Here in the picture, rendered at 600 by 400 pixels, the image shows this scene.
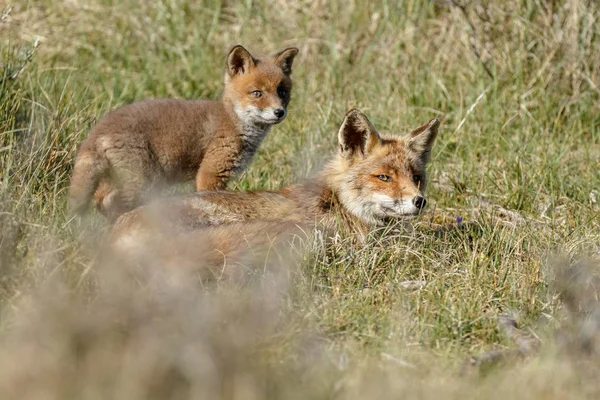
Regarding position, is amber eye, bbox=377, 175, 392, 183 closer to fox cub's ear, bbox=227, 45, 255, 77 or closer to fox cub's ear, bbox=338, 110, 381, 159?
fox cub's ear, bbox=338, 110, 381, 159

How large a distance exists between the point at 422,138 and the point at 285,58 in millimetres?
2057

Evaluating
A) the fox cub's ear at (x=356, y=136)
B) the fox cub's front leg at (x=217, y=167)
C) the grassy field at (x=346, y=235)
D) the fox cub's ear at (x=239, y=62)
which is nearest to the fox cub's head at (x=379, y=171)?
the fox cub's ear at (x=356, y=136)

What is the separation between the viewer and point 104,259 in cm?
454

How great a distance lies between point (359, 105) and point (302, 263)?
3678 mm

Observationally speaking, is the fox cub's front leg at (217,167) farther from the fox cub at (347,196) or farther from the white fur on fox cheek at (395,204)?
the white fur on fox cheek at (395,204)

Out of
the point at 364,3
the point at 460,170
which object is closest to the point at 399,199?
the point at 460,170

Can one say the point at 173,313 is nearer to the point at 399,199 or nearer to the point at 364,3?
the point at 399,199

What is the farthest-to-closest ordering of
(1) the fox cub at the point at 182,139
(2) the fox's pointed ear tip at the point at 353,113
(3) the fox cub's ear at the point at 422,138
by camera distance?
(1) the fox cub at the point at 182,139 < (3) the fox cub's ear at the point at 422,138 < (2) the fox's pointed ear tip at the point at 353,113

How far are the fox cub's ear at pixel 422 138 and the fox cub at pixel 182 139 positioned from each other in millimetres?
1465

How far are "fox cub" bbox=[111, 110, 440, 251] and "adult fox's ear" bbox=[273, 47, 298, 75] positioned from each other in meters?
1.70

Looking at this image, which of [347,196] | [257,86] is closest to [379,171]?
[347,196]

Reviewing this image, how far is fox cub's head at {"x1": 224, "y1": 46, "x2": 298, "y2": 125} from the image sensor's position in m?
7.30

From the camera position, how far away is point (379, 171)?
234 inches

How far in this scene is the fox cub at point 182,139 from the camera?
6418 mm
